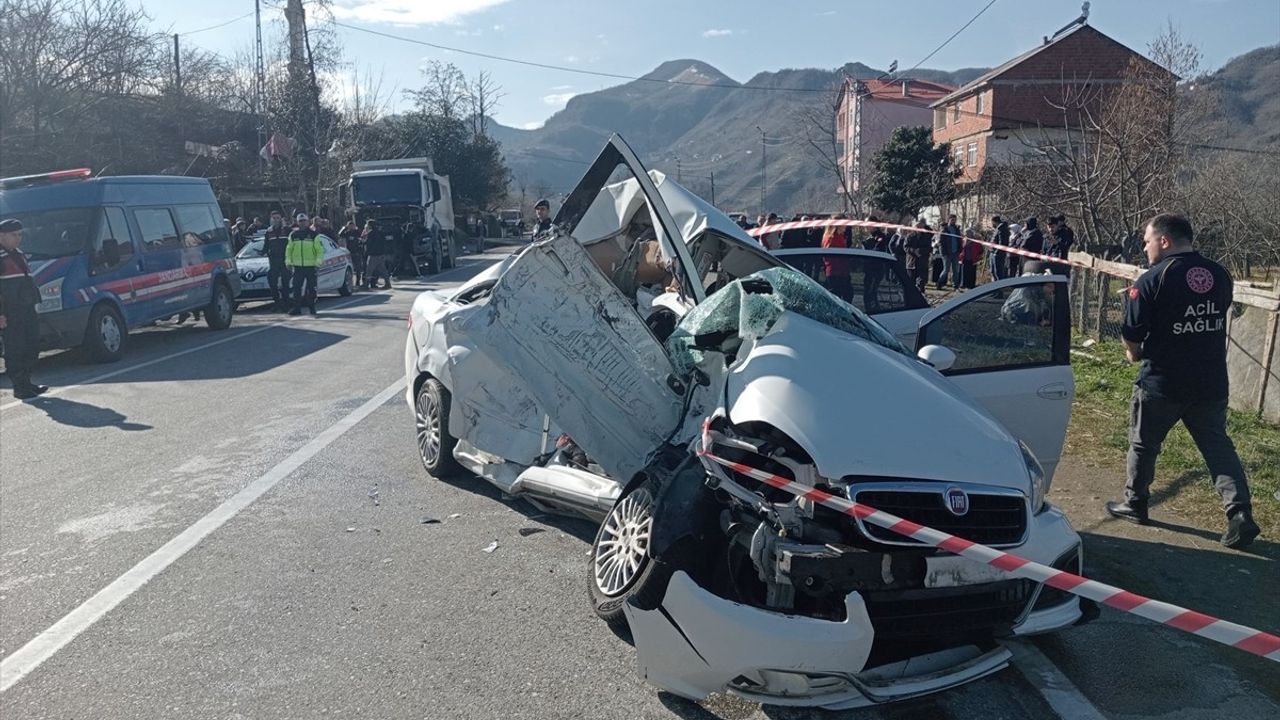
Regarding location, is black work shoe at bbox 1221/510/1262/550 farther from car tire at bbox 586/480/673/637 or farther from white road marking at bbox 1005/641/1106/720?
car tire at bbox 586/480/673/637

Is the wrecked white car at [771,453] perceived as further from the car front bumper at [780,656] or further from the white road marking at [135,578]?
the white road marking at [135,578]

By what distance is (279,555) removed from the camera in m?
5.34

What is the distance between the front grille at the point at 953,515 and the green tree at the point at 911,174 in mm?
27744

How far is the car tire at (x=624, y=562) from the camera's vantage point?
3781 mm

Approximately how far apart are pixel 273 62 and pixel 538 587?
41.1 m

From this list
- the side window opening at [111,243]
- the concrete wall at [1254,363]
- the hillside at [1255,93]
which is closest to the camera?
the concrete wall at [1254,363]

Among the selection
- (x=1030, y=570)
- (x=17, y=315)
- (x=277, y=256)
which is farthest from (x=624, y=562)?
(x=277, y=256)

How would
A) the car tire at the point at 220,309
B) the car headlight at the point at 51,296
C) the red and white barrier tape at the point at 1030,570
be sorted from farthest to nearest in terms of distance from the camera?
the car tire at the point at 220,309
the car headlight at the point at 51,296
the red and white barrier tape at the point at 1030,570

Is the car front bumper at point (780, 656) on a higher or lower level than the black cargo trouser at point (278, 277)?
lower

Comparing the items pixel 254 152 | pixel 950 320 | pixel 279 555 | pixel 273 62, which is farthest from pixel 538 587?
pixel 273 62

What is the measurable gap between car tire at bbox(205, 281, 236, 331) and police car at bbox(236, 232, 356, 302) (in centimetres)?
250

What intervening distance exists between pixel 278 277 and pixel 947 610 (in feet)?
57.3

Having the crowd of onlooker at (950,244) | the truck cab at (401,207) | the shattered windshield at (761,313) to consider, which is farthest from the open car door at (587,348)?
the truck cab at (401,207)

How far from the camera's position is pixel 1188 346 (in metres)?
5.45
